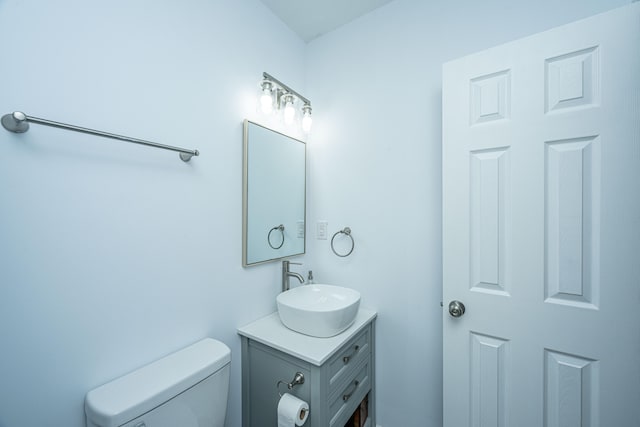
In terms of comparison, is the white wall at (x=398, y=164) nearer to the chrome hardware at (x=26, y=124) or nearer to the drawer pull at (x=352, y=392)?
the drawer pull at (x=352, y=392)

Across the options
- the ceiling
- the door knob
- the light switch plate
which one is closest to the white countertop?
the door knob

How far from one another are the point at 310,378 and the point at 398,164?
3.69ft

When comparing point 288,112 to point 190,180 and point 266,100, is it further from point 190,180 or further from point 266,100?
point 190,180

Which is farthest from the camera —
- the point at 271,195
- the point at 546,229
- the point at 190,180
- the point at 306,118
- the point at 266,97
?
the point at 306,118

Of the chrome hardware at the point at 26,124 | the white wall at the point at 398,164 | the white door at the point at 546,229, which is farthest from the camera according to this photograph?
the white wall at the point at 398,164

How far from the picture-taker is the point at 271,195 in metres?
1.45

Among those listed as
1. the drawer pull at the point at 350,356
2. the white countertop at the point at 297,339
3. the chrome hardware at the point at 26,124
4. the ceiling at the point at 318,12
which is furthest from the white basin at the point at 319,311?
the ceiling at the point at 318,12

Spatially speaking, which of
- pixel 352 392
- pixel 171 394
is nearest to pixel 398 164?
pixel 352 392

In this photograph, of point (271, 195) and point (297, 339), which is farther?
point (271, 195)

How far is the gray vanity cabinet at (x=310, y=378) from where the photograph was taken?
1029mm

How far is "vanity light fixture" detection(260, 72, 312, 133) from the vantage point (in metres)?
1.34

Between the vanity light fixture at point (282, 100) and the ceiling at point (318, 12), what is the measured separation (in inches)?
15.9

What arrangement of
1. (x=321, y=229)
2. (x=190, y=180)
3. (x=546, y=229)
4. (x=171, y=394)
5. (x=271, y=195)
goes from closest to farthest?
(x=171, y=394) → (x=546, y=229) → (x=190, y=180) → (x=271, y=195) → (x=321, y=229)

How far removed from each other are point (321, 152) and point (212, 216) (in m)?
0.84
